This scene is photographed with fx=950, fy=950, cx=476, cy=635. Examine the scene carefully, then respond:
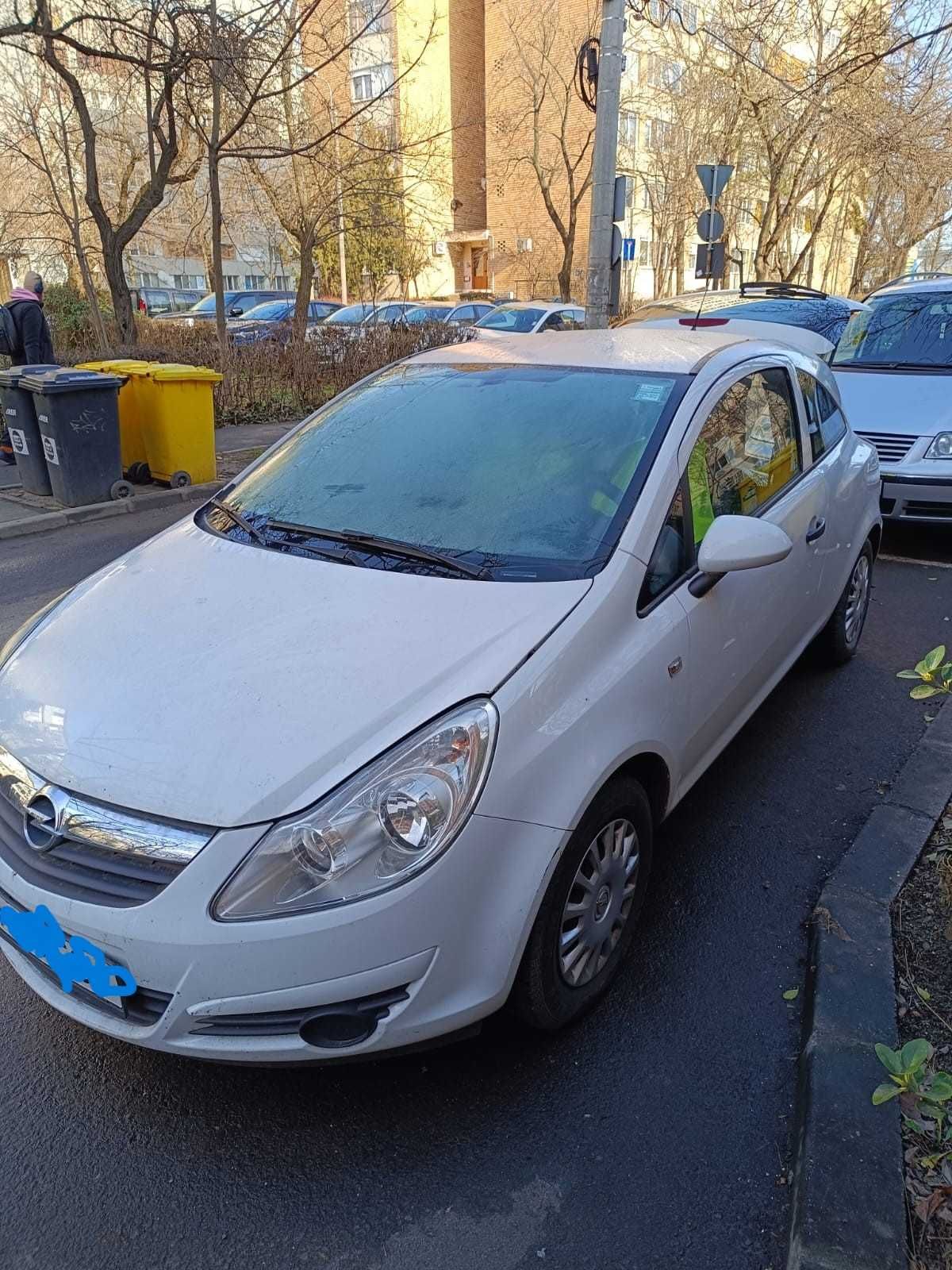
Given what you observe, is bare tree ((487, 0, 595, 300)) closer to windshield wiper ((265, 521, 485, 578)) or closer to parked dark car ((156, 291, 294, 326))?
parked dark car ((156, 291, 294, 326))

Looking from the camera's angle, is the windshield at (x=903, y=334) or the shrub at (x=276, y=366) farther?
the shrub at (x=276, y=366)

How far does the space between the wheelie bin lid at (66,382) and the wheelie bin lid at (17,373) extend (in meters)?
0.06

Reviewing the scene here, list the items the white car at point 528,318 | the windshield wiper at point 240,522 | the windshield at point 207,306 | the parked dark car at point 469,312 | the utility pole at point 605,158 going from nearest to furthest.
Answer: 1. the windshield wiper at point 240,522
2. the utility pole at point 605,158
3. the white car at point 528,318
4. the parked dark car at point 469,312
5. the windshield at point 207,306

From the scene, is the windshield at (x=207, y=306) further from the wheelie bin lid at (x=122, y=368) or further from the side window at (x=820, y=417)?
the side window at (x=820, y=417)

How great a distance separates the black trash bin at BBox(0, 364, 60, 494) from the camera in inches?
316

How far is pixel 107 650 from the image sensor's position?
8.11 feet

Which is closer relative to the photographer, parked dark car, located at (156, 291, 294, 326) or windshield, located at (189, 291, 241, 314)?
parked dark car, located at (156, 291, 294, 326)

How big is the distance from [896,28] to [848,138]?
9.49 metres

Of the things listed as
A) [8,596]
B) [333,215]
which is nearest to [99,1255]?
[8,596]

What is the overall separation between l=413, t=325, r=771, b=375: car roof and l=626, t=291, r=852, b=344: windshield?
5.60 m

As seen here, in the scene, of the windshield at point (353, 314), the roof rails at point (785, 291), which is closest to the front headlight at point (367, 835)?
the roof rails at point (785, 291)

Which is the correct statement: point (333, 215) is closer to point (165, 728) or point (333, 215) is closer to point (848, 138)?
point (848, 138)

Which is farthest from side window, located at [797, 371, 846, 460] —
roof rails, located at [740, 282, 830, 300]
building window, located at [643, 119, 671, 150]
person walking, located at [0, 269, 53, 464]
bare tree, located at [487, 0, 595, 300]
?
building window, located at [643, 119, 671, 150]

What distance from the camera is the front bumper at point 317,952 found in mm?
1918
